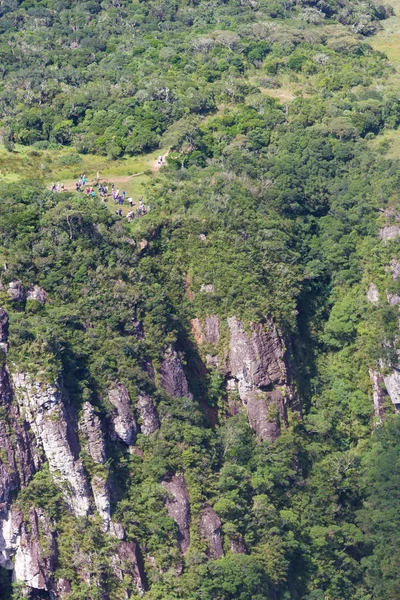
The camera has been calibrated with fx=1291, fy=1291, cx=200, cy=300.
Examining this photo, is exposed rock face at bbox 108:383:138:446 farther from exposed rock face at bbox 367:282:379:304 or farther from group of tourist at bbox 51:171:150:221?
exposed rock face at bbox 367:282:379:304

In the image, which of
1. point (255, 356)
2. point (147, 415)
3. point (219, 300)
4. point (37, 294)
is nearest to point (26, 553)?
point (147, 415)

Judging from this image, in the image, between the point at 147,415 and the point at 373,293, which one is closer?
the point at 147,415

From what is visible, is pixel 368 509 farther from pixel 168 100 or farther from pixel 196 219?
pixel 168 100

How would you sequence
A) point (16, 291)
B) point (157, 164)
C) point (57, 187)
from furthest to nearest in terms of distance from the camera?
point (157, 164) → point (57, 187) → point (16, 291)

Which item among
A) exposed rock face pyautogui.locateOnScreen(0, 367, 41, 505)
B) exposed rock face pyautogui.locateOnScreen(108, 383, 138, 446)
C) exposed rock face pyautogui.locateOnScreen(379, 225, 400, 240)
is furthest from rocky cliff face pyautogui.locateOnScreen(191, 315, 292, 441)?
exposed rock face pyautogui.locateOnScreen(0, 367, 41, 505)

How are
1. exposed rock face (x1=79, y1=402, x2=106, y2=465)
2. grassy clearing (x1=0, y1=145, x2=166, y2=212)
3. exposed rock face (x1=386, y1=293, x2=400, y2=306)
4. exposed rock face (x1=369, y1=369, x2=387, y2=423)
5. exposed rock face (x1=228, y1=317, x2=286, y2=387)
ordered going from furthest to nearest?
grassy clearing (x1=0, y1=145, x2=166, y2=212)
exposed rock face (x1=386, y1=293, x2=400, y2=306)
exposed rock face (x1=369, y1=369, x2=387, y2=423)
exposed rock face (x1=228, y1=317, x2=286, y2=387)
exposed rock face (x1=79, y1=402, x2=106, y2=465)

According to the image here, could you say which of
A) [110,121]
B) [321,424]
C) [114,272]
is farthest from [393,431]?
[110,121]

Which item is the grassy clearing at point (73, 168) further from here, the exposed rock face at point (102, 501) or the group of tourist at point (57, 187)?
the exposed rock face at point (102, 501)

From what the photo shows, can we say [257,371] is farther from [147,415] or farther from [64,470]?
[64,470]
